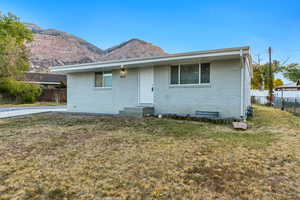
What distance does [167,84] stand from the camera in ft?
26.4

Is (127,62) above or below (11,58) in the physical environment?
below

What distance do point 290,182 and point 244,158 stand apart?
842 mm

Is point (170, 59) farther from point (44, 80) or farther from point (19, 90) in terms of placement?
point (44, 80)

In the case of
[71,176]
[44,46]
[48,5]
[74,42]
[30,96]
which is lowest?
[71,176]

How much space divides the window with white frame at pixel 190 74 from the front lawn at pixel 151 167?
3.31 m

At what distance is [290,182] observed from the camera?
2301 mm

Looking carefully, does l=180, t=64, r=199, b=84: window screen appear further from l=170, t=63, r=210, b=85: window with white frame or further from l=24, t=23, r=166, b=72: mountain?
l=24, t=23, r=166, b=72: mountain

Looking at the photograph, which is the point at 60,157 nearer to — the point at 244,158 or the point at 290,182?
the point at 244,158

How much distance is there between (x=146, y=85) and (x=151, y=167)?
608 cm

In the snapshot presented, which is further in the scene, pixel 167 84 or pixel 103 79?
pixel 103 79

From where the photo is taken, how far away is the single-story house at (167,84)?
6.75m

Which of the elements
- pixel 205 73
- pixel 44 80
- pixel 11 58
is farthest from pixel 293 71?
pixel 11 58

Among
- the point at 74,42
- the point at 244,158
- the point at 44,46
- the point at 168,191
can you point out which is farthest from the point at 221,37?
the point at 74,42

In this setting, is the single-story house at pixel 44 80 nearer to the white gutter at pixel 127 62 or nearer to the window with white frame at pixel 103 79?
the white gutter at pixel 127 62
